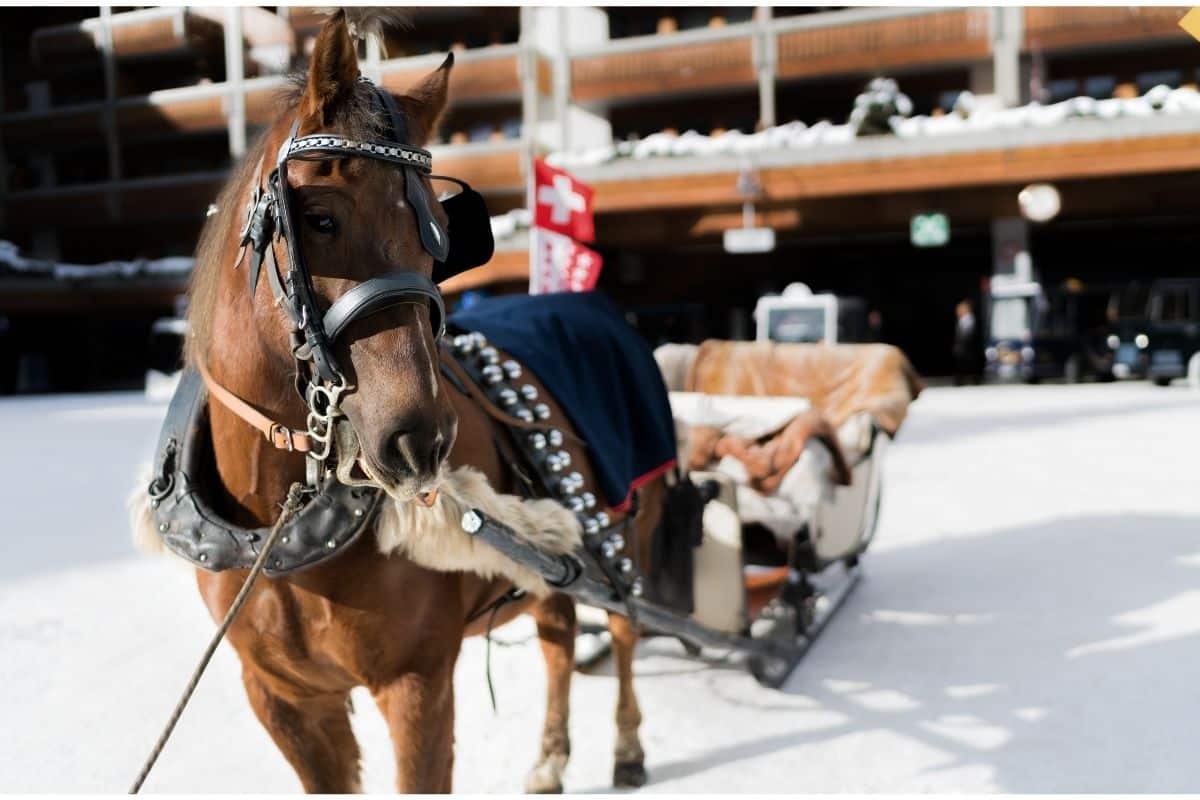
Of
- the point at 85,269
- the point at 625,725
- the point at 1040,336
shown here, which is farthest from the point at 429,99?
the point at 85,269

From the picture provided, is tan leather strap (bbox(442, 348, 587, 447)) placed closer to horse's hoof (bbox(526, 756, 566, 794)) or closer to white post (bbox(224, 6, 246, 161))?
white post (bbox(224, 6, 246, 161))

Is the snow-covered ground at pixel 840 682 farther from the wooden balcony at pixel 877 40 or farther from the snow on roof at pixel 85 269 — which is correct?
the snow on roof at pixel 85 269

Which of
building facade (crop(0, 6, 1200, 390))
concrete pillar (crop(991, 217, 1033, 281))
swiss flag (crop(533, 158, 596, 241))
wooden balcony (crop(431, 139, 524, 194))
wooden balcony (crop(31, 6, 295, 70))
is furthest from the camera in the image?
wooden balcony (crop(431, 139, 524, 194))

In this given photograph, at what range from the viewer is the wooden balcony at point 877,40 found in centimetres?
2002

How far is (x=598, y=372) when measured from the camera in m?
3.06

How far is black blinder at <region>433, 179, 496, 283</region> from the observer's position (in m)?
1.84

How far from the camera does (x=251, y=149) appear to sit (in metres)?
1.72

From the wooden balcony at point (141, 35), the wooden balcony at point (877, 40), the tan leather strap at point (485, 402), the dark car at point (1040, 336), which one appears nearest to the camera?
the tan leather strap at point (485, 402)

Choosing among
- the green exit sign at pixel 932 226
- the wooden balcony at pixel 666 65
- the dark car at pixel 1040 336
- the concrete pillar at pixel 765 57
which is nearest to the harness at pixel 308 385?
the green exit sign at pixel 932 226

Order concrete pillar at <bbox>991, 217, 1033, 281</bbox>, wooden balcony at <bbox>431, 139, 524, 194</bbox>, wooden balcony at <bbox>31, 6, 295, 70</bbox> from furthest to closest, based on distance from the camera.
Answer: wooden balcony at <bbox>431, 139, 524, 194</bbox> → concrete pillar at <bbox>991, 217, 1033, 281</bbox> → wooden balcony at <bbox>31, 6, 295, 70</bbox>

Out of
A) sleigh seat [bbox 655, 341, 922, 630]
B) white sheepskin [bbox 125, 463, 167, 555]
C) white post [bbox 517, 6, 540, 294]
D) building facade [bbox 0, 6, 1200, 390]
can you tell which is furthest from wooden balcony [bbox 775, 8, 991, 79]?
white sheepskin [bbox 125, 463, 167, 555]

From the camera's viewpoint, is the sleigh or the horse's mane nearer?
the horse's mane

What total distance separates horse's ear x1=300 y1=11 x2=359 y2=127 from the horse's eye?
169mm

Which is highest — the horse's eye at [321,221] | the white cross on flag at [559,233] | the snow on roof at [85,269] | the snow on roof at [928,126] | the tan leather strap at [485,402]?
the snow on roof at [928,126]
